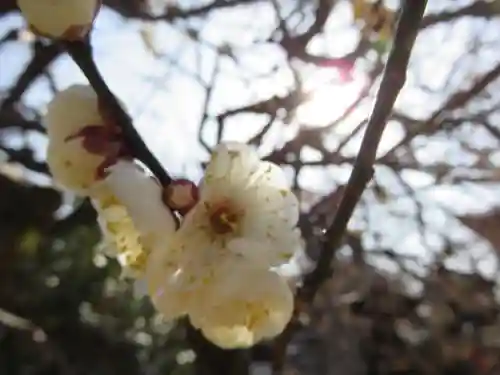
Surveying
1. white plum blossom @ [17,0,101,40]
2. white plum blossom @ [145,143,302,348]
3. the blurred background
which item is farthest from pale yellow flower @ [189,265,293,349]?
the blurred background

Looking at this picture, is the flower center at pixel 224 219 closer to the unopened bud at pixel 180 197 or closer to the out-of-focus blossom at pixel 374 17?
the unopened bud at pixel 180 197

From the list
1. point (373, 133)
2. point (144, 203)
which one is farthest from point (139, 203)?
point (373, 133)

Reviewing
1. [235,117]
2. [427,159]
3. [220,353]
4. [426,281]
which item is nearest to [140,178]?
[220,353]

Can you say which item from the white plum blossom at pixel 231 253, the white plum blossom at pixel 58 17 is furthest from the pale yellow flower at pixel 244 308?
the white plum blossom at pixel 58 17

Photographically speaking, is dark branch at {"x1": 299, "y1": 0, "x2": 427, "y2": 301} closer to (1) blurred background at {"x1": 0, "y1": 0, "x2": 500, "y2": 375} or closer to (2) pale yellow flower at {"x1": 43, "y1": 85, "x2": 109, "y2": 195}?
(2) pale yellow flower at {"x1": 43, "y1": 85, "x2": 109, "y2": 195}

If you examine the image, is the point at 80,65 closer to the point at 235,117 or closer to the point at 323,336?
the point at 235,117

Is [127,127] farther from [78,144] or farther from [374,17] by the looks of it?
[374,17]
